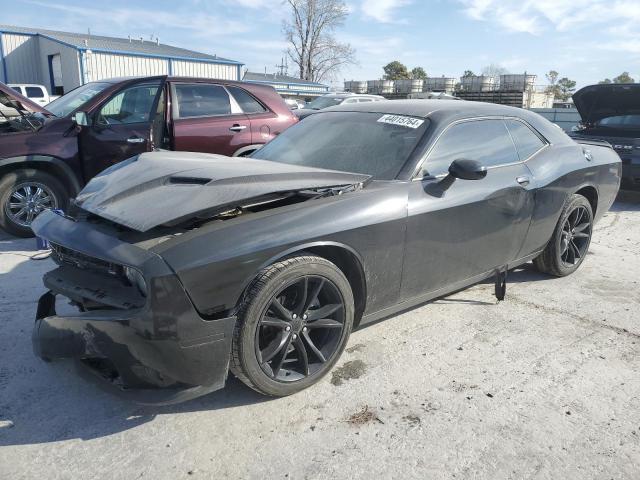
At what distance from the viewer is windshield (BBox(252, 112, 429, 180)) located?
11.1 ft

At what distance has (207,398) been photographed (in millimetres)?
2758

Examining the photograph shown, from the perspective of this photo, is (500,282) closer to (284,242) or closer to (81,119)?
(284,242)

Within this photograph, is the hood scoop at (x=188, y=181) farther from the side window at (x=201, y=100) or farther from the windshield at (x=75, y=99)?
the windshield at (x=75, y=99)

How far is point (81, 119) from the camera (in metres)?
5.52

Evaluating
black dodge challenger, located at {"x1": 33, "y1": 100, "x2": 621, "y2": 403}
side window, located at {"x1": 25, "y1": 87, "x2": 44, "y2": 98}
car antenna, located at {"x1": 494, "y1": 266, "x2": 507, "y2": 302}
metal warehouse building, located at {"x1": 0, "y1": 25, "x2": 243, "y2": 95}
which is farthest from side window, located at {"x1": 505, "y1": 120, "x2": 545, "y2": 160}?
metal warehouse building, located at {"x1": 0, "y1": 25, "x2": 243, "y2": 95}

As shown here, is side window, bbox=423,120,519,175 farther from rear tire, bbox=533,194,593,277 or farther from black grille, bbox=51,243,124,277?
black grille, bbox=51,243,124,277

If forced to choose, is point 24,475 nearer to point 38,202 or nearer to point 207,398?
point 207,398

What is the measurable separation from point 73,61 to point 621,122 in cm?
2777

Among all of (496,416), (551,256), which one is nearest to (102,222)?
(496,416)

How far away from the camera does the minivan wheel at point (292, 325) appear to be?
2.49 metres

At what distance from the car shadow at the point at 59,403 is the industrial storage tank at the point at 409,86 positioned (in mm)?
39374

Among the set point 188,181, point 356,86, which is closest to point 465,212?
point 188,181

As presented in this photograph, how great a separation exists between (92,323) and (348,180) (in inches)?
61.9

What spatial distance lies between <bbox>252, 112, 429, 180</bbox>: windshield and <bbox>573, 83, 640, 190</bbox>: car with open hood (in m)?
5.81
